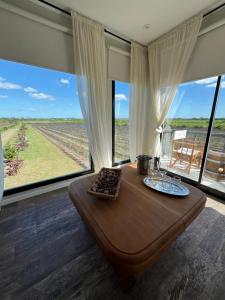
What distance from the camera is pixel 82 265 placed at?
3.76 ft

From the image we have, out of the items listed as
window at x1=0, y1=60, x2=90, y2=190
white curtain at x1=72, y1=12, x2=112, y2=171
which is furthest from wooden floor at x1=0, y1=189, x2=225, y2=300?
white curtain at x1=72, y1=12, x2=112, y2=171

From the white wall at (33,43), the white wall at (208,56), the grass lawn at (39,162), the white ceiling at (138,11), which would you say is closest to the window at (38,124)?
the grass lawn at (39,162)

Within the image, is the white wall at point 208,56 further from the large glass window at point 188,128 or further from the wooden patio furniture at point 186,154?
the wooden patio furniture at point 186,154

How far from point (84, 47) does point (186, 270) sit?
2804 millimetres

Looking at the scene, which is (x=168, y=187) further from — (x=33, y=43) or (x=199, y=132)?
(x=33, y=43)

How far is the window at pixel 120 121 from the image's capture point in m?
2.64

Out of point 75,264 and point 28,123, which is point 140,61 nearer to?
point 28,123

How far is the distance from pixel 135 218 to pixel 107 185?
44cm

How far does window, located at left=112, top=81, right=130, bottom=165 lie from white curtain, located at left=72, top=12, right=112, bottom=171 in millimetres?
456

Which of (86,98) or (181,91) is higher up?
(181,91)

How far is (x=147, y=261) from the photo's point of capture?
0.77m

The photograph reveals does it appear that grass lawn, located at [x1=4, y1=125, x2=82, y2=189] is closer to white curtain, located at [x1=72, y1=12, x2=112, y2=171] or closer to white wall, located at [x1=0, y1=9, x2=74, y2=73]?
white curtain, located at [x1=72, y1=12, x2=112, y2=171]

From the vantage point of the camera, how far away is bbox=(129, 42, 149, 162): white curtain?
102 inches

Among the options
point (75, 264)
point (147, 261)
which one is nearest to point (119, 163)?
point (75, 264)
